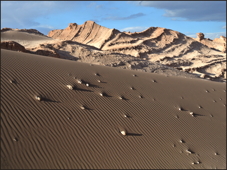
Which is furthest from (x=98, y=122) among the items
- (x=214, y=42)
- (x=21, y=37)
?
(x=214, y=42)

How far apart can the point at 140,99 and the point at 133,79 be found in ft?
6.40

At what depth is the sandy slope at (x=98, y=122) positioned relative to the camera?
19.9ft

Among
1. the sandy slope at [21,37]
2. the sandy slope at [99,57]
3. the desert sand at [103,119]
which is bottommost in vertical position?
the desert sand at [103,119]

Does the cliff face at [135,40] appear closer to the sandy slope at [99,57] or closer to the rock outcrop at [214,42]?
the rock outcrop at [214,42]

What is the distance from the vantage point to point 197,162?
26.7 ft

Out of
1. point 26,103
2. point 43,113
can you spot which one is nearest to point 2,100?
point 26,103

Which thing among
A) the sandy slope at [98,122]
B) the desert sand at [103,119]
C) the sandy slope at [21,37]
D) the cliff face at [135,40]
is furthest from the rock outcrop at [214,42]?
the sandy slope at [98,122]

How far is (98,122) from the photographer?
25.2ft

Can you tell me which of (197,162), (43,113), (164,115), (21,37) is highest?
(21,37)

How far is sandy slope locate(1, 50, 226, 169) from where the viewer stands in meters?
6.07

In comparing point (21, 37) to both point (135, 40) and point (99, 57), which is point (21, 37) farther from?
point (99, 57)

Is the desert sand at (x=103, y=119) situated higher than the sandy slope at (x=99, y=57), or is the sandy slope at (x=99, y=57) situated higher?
the sandy slope at (x=99, y=57)

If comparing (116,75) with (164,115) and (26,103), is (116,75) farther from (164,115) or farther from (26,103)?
(26,103)

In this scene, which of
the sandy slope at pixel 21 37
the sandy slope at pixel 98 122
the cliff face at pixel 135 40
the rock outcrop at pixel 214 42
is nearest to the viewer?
the sandy slope at pixel 98 122
